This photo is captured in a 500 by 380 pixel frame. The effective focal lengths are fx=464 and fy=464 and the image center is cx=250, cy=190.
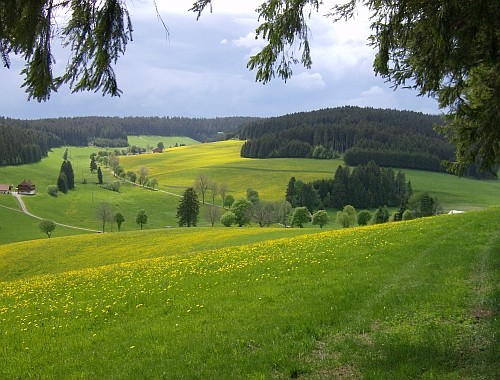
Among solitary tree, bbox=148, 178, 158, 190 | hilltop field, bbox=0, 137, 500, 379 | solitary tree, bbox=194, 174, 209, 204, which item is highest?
hilltop field, bbox=0, 137, 500, 379

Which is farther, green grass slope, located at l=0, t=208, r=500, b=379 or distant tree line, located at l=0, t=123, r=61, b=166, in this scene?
distant tree line, located at l=0, t=123, r=61, b=166

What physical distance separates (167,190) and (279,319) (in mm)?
150092

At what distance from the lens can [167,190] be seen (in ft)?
520

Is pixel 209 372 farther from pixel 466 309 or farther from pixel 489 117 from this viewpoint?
pixel 489 117

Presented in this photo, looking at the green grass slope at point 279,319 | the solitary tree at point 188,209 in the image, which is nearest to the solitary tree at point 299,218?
the solitary tree at point 188,209

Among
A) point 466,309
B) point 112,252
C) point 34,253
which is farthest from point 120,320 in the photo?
point 34,253

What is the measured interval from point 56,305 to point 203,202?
400 feet

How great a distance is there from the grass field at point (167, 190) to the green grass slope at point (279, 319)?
280 ft

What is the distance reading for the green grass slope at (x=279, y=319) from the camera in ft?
27.5

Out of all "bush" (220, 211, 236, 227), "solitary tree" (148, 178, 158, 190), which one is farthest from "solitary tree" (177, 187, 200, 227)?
"solitary tree" (148, 178, 158, 190)

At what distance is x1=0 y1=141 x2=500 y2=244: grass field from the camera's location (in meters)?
119

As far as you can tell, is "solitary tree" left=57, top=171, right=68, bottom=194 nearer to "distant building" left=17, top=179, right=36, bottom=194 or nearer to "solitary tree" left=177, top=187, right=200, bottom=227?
"distant building" left=17, top=179, right=36, bottom=194

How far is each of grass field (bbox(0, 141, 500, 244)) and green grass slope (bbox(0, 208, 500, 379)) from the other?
8544 centimetres

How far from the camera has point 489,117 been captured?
1443cm
